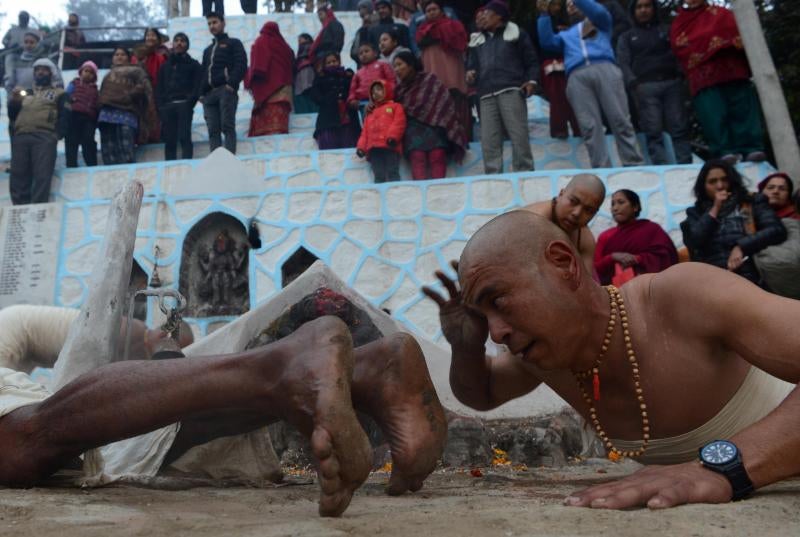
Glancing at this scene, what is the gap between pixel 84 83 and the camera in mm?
9016

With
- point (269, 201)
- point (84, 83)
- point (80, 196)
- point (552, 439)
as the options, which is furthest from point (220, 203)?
point (552, 439)

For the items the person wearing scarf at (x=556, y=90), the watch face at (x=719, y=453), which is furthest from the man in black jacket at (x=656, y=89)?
the watch face at (x=719, y=453)

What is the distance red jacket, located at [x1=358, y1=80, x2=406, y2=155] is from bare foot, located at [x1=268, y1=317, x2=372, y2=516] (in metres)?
5.76

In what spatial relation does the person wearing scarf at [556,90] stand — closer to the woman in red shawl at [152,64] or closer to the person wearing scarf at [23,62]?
the woman in red shawl at [152,64]

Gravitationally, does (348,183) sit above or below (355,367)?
above

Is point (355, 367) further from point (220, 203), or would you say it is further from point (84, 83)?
point (84, 83)

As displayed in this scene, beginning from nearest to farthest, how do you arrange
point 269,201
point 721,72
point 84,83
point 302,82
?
point 721,72, point 269,201, point 84,83, point 302,82

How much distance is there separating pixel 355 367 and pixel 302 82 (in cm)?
829

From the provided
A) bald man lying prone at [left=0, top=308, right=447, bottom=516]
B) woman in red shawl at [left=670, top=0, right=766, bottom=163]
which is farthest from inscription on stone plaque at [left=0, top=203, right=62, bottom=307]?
woman in red shawl at [left=670, top=0, right=766, bottom=163]

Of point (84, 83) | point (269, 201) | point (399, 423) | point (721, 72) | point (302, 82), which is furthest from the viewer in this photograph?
point (302, 82)

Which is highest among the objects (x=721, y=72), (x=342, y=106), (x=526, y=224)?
(x=342, y=106)

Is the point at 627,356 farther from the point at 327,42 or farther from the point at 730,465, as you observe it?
the point at 327,42

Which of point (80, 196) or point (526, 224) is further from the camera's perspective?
point (80, 196)

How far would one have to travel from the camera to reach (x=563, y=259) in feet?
7.29
